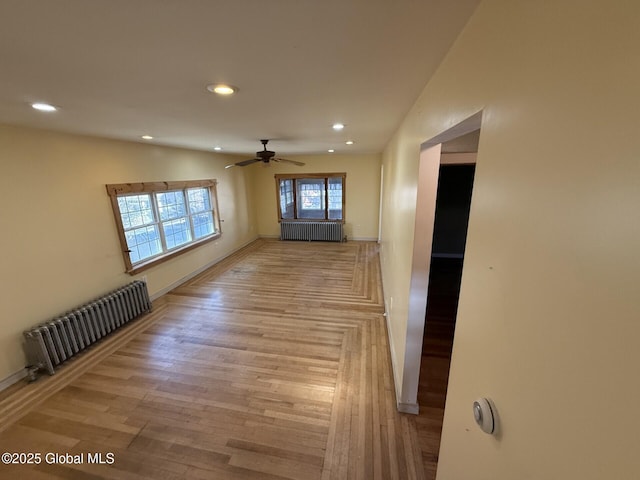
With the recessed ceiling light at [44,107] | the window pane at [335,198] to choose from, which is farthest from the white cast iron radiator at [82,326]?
the window pane at [335,198]

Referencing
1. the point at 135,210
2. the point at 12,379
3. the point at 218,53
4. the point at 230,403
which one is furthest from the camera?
the point at 135,210

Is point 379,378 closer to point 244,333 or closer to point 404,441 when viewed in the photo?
point 404,441

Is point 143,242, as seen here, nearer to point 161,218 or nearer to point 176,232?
point 161,218

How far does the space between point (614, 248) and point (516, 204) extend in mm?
287

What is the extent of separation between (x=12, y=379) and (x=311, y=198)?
6.37 meters

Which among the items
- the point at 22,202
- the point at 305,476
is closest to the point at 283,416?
the point at 305,476

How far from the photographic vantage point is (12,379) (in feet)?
8.20

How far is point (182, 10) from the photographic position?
0.79 m

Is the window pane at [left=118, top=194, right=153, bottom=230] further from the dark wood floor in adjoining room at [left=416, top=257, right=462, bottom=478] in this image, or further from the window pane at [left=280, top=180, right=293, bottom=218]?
the dark wood floor in adjoining room at [left=416, top=257, right=462, bottom=478]

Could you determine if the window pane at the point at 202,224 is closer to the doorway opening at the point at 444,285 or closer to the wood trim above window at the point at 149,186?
the wood trim above window at the point at 149,186

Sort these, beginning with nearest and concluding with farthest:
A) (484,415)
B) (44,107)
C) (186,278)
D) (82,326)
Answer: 1. (484,415)
2. (44,107)
3. (82,326)
4. (186,278)

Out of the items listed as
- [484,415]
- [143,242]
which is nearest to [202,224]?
[143,242]

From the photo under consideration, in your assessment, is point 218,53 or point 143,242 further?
point 143,242

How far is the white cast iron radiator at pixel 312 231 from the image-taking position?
7.18 m
